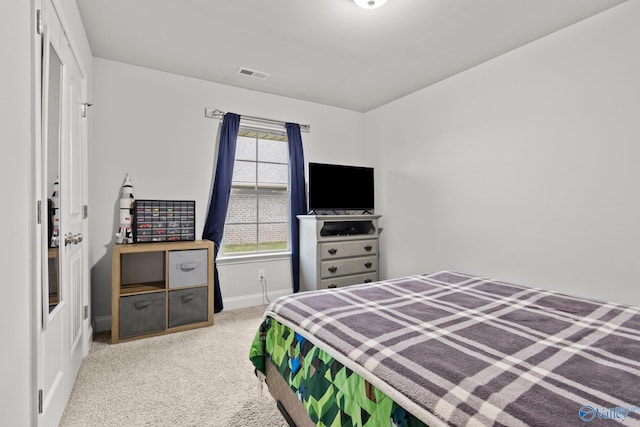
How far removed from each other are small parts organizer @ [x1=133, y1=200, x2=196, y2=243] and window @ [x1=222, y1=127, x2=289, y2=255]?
22.2 inches

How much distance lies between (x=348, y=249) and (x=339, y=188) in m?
0.79

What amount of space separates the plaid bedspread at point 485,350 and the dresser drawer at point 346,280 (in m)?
1.70

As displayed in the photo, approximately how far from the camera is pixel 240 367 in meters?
2.32

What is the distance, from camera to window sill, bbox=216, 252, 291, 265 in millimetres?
3605

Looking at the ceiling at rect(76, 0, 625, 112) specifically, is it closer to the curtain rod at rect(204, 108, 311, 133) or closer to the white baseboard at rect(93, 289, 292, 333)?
the curtain rod at rect(204, 108, 311, 133)

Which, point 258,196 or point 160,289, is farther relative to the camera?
point 258,196

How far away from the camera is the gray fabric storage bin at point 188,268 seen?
2.96 m

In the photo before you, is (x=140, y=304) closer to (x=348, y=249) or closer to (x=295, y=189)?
(x=295, y=189)

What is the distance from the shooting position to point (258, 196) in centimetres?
392

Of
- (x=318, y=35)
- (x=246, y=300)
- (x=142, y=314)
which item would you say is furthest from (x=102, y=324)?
(x=318, y=35)

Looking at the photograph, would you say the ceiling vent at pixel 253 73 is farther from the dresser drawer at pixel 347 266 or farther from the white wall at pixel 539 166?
the dresser drawer at pixel 347 266

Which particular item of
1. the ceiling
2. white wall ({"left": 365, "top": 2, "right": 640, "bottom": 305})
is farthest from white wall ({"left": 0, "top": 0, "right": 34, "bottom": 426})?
white wall ({"left": 365, "top": 2, "right": 640, "bottom": 305})

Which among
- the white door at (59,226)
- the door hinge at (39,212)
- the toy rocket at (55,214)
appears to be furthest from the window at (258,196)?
the door hinge at (39,212)

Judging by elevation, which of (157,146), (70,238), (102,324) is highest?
(157,146)
